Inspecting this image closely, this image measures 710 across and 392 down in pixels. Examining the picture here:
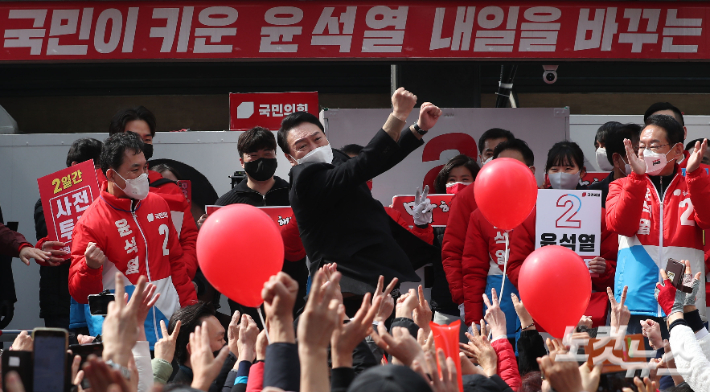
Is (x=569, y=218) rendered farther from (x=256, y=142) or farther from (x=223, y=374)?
(x=223, y=374)

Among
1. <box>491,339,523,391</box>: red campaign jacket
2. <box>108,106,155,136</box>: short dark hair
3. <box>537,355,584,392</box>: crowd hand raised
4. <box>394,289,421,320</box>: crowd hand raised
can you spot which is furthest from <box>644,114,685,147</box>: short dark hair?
<box>108,106,155,136</box>: short dark hair

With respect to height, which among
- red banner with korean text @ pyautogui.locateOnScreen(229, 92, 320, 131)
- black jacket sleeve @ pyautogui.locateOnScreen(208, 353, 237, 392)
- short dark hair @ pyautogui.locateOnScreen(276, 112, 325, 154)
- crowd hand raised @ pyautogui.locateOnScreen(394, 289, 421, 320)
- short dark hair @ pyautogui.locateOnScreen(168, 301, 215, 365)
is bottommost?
black jacket sleeve @ pyautogui.locateOnScreen(208, 353, 237, 392)

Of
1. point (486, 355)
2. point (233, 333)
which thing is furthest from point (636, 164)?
point (233, 333)

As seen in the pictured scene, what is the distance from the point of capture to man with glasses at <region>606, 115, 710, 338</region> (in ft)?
14.9

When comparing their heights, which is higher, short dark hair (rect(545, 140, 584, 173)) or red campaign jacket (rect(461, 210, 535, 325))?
short dark hair (rect(545, 140, 584, 173))

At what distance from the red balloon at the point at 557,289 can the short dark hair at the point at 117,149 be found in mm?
2441

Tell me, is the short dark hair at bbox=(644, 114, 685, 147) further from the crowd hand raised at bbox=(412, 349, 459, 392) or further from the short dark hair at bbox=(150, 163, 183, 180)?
the short dark hair at bbox=(150, 163, 183, 180)

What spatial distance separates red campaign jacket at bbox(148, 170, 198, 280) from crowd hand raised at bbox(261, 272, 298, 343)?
3040mm

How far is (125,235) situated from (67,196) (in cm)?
79

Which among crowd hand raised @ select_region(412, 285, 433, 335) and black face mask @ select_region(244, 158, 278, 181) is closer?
crowd hand raised @ select_region(412, 285, 433, 335)

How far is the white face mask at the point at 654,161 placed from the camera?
15.0 ft

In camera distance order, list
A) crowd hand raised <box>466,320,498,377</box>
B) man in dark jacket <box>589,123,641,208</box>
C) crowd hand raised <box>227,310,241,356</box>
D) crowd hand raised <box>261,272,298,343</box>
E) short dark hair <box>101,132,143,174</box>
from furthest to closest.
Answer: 1. man in dark jacket <box>589,123,641,208</box>
2. short dark hair <box>101,132,143,174</box>
3. crowd hand raised <box>227,310,241,356</box>
4. crowd hand raised <box>466,320,498,377</box>
5. crowd hand raised <box>261,272,298,343</box>

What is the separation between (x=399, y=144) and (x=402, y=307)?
0.87 m

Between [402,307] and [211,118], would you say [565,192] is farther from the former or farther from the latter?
[211,118]
